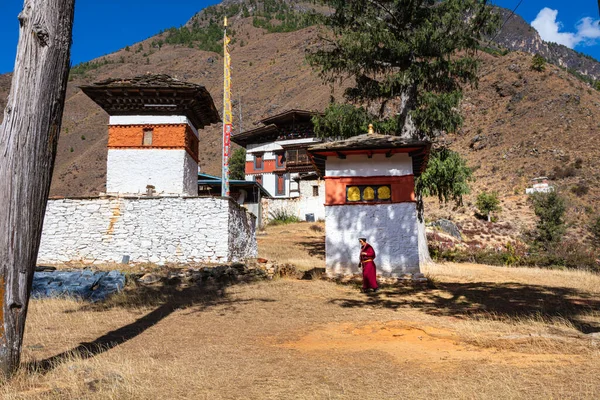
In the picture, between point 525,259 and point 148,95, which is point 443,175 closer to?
point 525,259

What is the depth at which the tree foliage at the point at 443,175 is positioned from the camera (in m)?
20.1

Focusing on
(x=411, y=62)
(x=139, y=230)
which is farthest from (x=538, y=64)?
(x=139, y=230)

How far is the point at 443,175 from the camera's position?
20234mm

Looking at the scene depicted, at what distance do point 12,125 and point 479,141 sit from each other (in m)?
62.1

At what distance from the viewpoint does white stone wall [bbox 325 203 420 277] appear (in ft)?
47.1

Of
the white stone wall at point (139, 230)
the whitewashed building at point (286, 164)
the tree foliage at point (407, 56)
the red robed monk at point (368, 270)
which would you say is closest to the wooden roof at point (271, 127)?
the whitewashed building at point (286, 164)

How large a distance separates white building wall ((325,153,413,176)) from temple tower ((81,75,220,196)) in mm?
7158

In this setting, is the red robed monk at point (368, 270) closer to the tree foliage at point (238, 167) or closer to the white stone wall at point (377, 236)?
the white stone wall at point (377, 236)

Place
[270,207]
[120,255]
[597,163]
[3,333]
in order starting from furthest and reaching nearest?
1. [597,163]
2. [270,207]
3. [120,255]
4. [3,333]

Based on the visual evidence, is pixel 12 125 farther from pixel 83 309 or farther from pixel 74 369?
pixel 83 309

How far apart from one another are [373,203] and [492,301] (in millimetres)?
4995

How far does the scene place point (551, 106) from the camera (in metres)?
59.2

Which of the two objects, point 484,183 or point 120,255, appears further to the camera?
point 484,183

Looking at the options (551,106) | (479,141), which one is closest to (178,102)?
(479,141)
